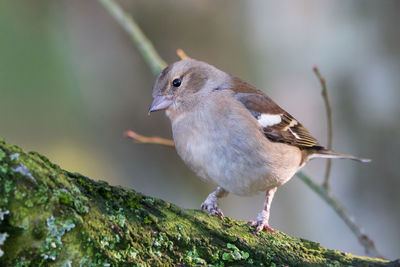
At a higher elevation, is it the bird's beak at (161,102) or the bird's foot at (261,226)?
the bird's beak at (161,102)

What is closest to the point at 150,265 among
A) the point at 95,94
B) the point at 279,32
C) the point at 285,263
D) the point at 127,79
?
the point at 285,263

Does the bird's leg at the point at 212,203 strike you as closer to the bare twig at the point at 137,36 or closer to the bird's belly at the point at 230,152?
the bird's belly at the point at 230,152

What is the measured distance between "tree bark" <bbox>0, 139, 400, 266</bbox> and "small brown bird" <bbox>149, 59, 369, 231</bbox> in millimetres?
356

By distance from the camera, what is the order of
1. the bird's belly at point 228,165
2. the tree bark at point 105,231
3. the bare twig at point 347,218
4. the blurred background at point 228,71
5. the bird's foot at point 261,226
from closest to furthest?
1. the tree bark at point 105,231
2. the bird's foot at point 261,226
3. the bird's belly at point 228,165
4. the bare twig at point 347,218
5. the blurred background at point 228,71

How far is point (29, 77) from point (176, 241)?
22.0 feet

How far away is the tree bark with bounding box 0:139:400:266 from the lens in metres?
1.51

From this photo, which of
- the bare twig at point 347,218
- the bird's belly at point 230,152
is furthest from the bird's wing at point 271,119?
the bare twig at point 347,218

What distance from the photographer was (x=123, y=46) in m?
6.90

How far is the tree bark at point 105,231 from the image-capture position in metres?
1.51

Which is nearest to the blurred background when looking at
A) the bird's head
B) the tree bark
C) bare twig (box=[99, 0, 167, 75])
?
bare twig (box=[99, 0, 167, 75])

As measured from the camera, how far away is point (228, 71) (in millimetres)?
7090

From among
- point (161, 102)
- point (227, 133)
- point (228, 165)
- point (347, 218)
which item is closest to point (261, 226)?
point (228, 165)

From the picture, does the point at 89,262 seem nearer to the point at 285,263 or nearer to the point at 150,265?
the point at 150,265


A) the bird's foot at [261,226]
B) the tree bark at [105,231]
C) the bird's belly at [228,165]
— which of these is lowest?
the tree bark at [105,231]
